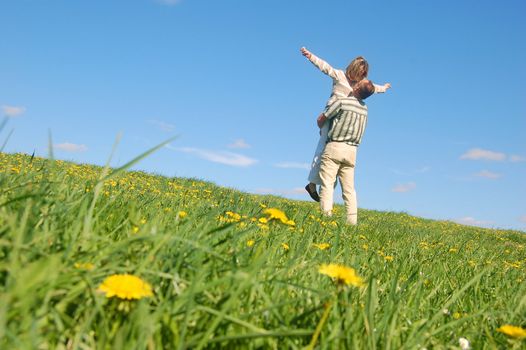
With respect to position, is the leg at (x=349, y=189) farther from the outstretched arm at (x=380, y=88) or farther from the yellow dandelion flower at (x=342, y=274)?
the yellow dandelion flower at (x=342, y=274)

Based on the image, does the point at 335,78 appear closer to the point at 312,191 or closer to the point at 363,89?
the point at 363,89

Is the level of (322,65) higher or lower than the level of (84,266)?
higher

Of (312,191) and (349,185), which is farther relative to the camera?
(312,191)

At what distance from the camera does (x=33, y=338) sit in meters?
1.09

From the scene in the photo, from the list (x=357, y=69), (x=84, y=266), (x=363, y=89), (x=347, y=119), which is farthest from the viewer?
(x=357, y=69)

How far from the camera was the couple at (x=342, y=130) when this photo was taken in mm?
8891

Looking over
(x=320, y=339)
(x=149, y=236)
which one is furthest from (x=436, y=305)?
(x=149, y=236)

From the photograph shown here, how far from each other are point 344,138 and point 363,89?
0.90m

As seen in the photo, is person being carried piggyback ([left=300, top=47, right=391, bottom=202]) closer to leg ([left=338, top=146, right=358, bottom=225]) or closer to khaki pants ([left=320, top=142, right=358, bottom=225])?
khaki pants ([left=320, top=142, right=358, bottom=225])

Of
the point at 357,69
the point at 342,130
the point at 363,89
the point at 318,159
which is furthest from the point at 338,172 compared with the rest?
the point at 357,69

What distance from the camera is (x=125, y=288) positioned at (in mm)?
1385

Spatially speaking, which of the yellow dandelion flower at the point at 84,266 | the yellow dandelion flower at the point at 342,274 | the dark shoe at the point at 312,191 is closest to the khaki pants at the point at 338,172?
the dark shoe at the point at 312,191

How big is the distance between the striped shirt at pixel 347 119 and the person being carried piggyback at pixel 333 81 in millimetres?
219

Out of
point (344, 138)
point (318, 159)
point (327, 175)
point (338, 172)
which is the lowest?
point (327, 175)
